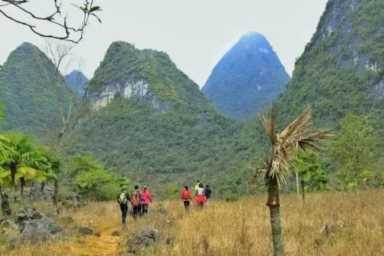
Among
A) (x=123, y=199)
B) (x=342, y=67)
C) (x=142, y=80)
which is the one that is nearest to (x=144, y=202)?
(x=123, y=199)

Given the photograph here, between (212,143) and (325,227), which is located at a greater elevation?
(212,143)

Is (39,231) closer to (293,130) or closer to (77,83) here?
(293,130)

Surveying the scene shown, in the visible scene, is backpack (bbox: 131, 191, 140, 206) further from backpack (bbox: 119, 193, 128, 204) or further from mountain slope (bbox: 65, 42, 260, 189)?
mountain slope (bbox: 65, 42, 260, 189)

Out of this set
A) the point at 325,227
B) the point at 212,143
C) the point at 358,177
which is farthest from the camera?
the point at 212,143

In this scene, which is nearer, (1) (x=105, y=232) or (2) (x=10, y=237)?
(2) (x=10, y=237)

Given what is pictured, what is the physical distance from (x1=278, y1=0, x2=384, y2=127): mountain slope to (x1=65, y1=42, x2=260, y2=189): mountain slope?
18.6 metres

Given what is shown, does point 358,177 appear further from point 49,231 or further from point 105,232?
point 49,231

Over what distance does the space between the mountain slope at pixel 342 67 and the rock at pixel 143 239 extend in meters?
94.1

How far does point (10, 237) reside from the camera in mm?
15008

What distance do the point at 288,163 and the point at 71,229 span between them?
12760 mm

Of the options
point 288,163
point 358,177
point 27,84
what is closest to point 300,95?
point 27,84

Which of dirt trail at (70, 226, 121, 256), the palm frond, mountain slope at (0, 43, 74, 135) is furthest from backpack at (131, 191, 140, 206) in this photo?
mountain slope at (0, 43, 74, 135)

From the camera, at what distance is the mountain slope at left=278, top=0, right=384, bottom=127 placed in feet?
384

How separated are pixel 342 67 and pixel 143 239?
134 meters
